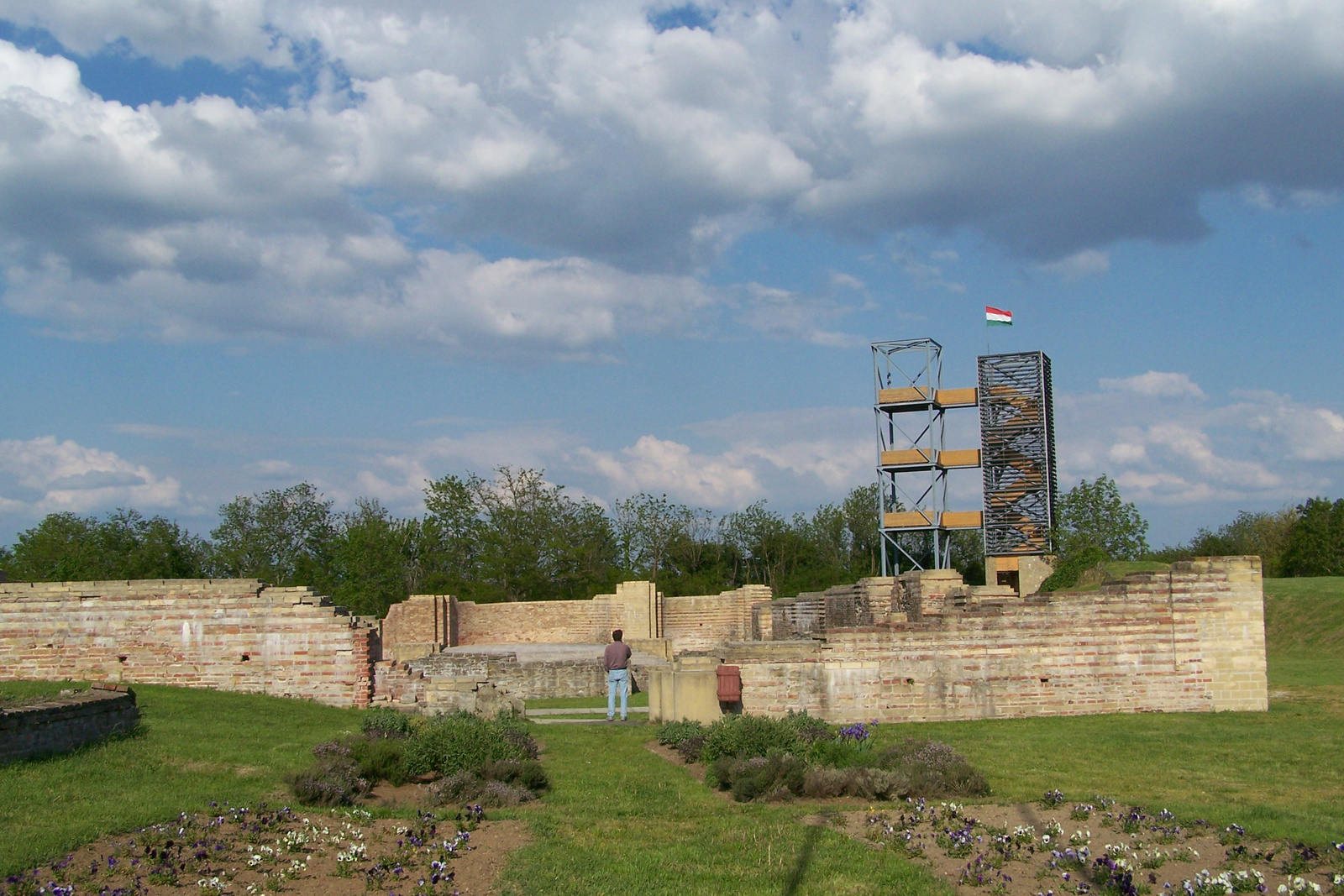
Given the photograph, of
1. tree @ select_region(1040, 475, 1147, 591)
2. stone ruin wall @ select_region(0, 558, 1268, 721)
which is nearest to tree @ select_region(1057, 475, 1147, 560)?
tree @ select_region(1040, 475, 1147, 591)

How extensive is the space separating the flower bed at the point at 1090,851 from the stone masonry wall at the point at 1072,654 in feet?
17.5

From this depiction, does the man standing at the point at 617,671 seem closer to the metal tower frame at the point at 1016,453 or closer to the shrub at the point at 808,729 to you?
the shrub at the point at 808,729

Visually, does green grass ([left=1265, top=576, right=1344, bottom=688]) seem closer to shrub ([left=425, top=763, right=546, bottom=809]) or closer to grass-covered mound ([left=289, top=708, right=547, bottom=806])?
grass-covered mound ([left=289, top=708, right=547, bottom=806])

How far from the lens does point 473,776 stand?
9.91 m

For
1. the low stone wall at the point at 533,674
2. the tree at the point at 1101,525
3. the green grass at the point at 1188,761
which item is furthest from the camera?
the tree at the point at 1101,525

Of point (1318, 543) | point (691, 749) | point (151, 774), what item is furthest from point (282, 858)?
point (1318, 543)

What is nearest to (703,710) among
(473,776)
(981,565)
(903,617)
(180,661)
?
(903,617)

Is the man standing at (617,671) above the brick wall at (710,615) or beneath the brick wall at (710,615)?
above

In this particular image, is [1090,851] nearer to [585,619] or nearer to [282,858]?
[282,858]

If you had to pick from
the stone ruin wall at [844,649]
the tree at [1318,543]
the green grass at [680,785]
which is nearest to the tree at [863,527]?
the tree at [1318,543]

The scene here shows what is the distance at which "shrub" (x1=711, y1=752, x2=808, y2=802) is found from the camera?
31.7ft

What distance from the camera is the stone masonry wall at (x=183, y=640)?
17984 mm

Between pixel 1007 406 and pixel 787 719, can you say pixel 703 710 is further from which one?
pixel 1007 406

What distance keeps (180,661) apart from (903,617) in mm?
12140
